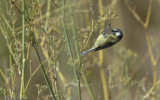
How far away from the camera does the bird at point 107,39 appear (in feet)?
2.07

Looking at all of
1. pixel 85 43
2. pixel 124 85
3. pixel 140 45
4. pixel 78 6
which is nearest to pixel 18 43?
pixel 85 43

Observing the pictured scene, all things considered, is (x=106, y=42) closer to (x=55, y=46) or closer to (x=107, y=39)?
(x=107, y=39)

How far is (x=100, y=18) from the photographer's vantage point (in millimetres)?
590

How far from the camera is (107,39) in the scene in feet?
2.15

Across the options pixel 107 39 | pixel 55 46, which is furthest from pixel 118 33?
pixel 55 46

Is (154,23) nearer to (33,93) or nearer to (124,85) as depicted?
(124,85)

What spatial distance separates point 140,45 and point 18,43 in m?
1.24

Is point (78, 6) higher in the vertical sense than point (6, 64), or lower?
higher

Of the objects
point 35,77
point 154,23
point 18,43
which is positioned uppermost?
point 18,43

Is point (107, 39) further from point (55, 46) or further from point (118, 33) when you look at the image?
point (55, 46)

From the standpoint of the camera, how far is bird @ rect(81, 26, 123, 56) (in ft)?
2.07

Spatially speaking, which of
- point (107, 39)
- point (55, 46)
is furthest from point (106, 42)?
point (55, 46)

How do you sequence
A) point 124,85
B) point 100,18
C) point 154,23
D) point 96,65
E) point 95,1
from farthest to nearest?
point 154,23
point 96,65
point 124,85
point 95,1
point 100,18

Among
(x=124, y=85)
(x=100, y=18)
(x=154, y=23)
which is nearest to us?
(x=100, y=18)
